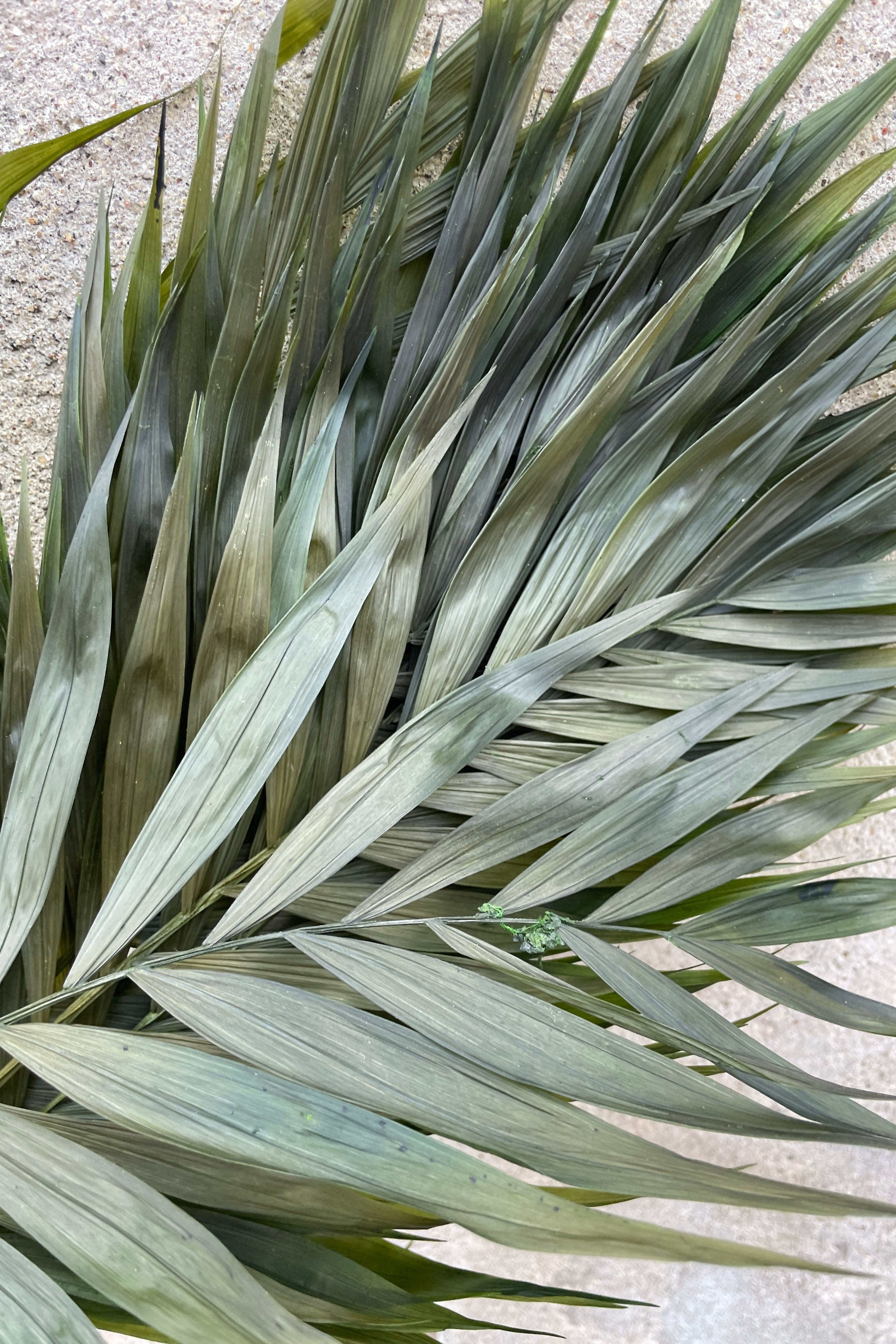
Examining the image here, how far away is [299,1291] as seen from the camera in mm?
397

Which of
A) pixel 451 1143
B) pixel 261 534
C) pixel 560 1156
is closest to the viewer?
pixel 560 1156

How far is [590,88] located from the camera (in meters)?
0.68

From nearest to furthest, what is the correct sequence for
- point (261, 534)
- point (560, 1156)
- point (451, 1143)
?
point (560, 1156) → point (261, 534) → point (451, 1143)

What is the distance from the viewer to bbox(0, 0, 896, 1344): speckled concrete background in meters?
0.66

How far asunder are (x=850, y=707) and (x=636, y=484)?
0.16 meters

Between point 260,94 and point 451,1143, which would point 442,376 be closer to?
point 260,94

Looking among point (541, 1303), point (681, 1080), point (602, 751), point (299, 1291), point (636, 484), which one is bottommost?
point (541, 1303)

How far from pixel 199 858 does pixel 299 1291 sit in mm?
197

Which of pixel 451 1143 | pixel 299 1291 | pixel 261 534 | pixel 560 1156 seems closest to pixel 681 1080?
pixel 560 1156

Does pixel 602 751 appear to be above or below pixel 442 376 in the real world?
below

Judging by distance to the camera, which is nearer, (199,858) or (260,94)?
(199,858)

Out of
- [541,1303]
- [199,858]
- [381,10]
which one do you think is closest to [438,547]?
[199,858]

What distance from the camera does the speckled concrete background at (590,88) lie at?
66cm

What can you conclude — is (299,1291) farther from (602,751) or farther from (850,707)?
(850,707)
